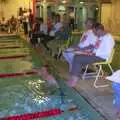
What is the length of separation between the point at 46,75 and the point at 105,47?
1.62m

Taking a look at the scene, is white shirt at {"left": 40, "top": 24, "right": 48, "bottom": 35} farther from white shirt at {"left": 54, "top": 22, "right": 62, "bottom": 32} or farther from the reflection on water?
the reflection on water

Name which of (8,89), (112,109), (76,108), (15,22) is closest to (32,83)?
(8,89)

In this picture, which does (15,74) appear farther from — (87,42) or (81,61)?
(81,61)

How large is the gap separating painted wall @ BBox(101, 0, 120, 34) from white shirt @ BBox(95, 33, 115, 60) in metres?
3.46

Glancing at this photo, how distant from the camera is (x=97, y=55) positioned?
13.9 ft

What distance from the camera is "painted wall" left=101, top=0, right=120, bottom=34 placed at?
303 inches

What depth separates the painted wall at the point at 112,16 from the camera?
7706 millimetres

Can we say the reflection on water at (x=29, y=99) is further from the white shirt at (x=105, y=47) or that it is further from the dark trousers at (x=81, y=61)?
the white shirt at (x=105, y=47)

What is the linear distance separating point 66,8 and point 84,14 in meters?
1.71

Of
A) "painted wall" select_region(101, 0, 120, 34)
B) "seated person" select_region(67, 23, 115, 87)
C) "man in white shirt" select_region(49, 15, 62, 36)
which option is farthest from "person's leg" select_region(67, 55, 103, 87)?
"painted wall" select_region(101, 0, 120, 34)

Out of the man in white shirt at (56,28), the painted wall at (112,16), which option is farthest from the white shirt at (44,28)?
the painted wall at (112,16)

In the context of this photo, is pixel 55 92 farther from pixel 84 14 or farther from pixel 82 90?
pixel 84 14

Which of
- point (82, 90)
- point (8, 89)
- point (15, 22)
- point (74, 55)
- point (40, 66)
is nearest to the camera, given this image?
point (82, 90)

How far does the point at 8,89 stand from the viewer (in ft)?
15.3
